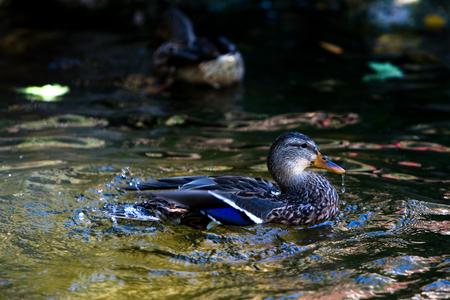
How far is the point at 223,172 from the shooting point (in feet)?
18.0

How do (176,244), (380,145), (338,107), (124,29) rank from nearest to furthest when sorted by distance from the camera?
1. (176,244)
2. (380,145)
3. (338,107)
4. (124,29)

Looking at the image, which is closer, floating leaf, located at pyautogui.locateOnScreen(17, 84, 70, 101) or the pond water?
the pond water

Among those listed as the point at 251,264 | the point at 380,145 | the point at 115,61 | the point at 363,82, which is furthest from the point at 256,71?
the point at 251,264

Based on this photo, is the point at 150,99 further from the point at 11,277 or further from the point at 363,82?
the point at 11,277

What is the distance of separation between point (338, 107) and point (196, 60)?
2512mm

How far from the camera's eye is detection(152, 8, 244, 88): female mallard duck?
8445 mm

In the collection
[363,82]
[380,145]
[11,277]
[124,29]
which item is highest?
[124,29]

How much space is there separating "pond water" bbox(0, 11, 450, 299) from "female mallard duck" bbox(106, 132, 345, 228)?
13 centimetres

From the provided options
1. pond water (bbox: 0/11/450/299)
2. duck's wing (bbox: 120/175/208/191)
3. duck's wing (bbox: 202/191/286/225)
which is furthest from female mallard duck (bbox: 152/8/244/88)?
duck's wing (bbox: 202/191/286/225)

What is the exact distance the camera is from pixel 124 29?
1183cm

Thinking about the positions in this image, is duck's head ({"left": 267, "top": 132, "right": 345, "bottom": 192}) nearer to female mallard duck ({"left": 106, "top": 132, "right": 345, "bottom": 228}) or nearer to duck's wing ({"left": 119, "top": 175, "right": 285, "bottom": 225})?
female mallard duck ({"left": 106, "top": 132, "right": 345, "bottom": 228})

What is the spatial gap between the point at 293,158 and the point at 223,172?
0.94 metres

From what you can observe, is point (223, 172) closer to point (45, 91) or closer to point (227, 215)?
point (227, 215)

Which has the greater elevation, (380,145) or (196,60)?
Result: (196,60)
